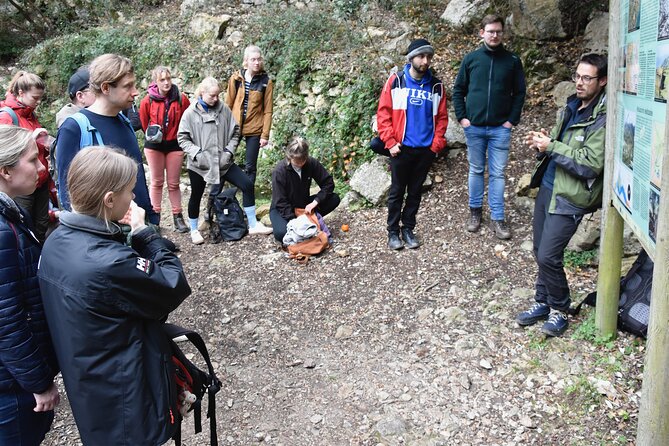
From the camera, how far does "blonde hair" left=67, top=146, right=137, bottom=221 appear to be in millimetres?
2072

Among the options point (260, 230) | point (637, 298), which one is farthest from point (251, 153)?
point (637, 298)

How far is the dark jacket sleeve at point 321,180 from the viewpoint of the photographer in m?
6.02

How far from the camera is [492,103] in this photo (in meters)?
5.31

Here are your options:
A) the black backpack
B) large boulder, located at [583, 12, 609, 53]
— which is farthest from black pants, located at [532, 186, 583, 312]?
large boulder, located at [583, 12, 609, 53]

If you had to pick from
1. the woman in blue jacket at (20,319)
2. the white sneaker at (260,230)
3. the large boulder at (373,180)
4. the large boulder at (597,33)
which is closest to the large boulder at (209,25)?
the large boulder at (373,180)

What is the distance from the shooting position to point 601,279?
3.78 metres

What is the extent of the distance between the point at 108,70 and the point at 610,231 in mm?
3349

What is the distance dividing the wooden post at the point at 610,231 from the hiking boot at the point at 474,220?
198 cm

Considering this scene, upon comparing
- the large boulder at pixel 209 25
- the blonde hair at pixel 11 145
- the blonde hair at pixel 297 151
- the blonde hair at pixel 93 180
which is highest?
the large boulder at pixel 209 25

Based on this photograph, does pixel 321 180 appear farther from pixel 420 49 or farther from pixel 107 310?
pixel 107 310

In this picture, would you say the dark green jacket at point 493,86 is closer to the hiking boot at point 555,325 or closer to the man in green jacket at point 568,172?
the man in green jacket at point 568,172

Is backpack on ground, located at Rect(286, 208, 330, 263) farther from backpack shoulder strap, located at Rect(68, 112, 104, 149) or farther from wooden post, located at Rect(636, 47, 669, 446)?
wooden post, located at Rect(636, 47, 669, 446)

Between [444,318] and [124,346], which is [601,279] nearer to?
[444,318]

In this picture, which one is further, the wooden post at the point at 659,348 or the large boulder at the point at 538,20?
the large boulder at the point at 538,20
